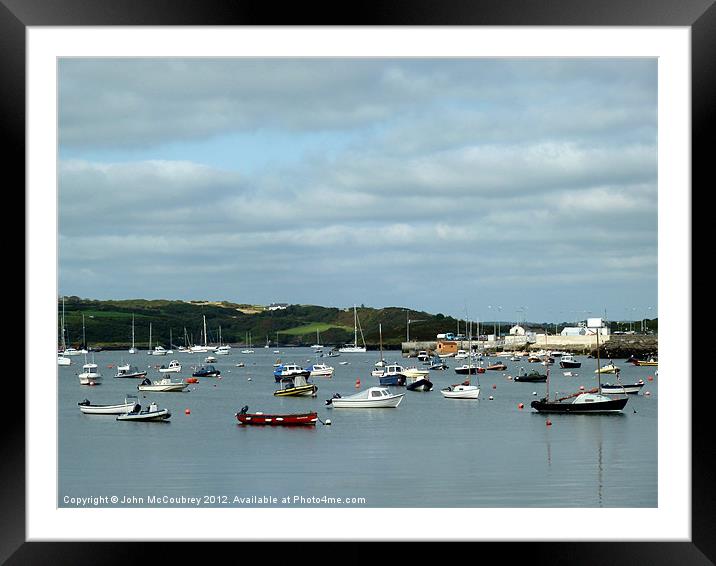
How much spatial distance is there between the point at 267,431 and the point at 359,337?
130ft

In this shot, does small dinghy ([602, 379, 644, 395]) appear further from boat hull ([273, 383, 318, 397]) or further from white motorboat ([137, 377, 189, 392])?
white motorboat ([137, 377, 189, 392])

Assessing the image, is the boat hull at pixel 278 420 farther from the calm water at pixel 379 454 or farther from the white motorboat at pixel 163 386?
the white motorboat at pixel 163 386

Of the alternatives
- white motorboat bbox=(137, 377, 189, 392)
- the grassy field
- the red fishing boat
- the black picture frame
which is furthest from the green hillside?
the black picture frame

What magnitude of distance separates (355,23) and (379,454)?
13.7 m

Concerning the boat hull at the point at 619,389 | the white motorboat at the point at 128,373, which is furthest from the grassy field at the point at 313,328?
the boat hull at the point at 619,389

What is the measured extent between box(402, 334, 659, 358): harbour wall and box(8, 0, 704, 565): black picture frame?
150 ft

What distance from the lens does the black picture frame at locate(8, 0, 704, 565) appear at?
334cm

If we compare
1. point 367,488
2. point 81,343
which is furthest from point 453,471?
point 81,343

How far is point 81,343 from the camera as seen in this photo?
156 ft

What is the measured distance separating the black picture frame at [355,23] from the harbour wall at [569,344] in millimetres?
45758

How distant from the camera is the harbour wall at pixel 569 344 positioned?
5072 centimetres

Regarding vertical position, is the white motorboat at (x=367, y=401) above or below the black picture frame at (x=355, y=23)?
below

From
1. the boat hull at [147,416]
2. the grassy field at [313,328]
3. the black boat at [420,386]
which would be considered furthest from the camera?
the grassy field at [313,328]

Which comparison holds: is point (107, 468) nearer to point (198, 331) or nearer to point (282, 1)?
point (282, 1)
